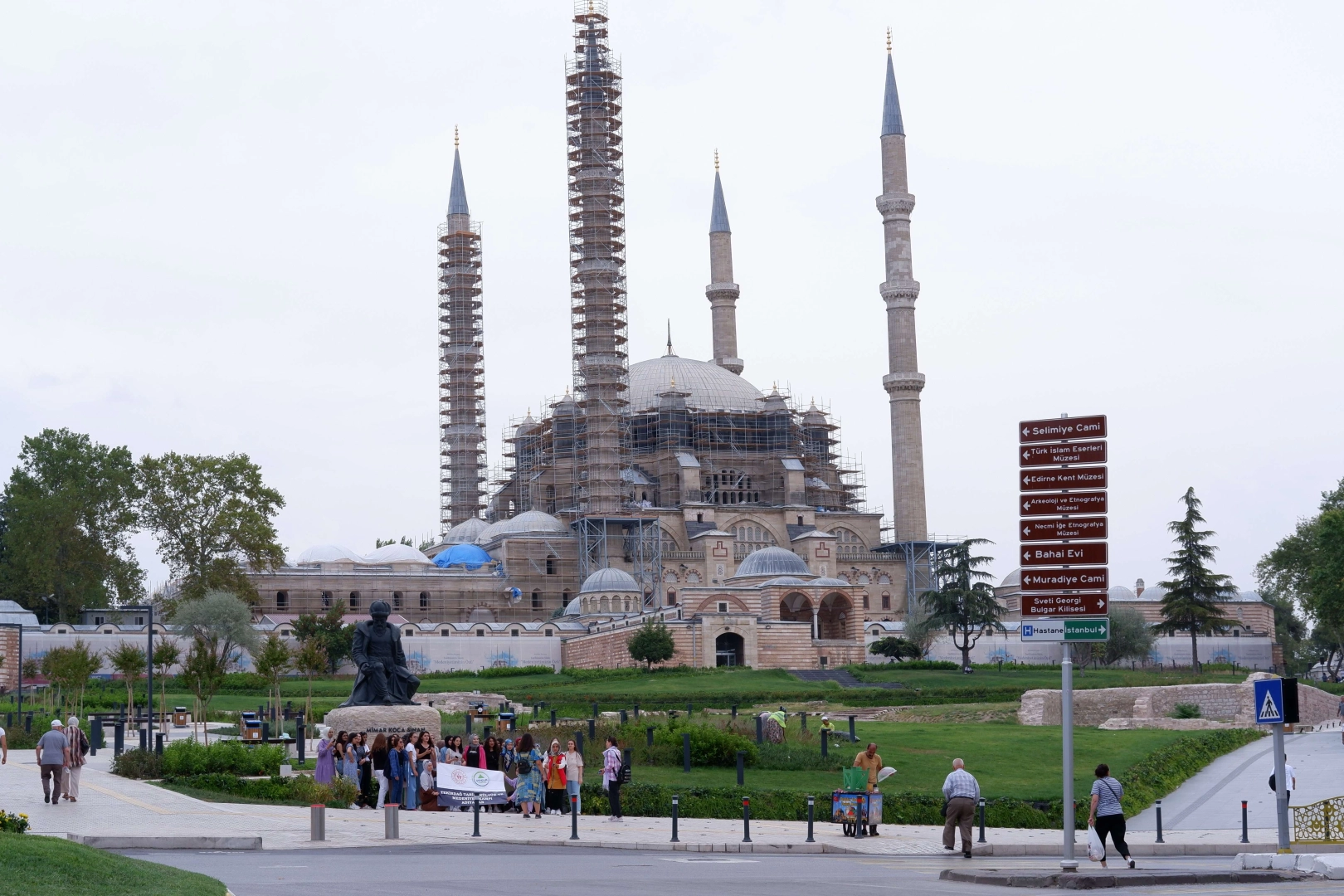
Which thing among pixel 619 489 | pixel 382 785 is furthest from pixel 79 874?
pixel 619 489

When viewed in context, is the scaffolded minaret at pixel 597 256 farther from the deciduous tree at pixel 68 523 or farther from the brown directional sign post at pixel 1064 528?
the brown directional sign post at pixel 1064 528

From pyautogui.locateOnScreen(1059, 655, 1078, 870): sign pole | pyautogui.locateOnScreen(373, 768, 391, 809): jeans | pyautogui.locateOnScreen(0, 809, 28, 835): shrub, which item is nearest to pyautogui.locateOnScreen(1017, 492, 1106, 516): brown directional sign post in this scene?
pyautogui.locateOnScreen(1059, 655, 1078, 870): sign pole

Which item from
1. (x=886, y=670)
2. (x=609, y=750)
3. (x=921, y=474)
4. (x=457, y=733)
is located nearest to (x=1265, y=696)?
(x=609, y=750)

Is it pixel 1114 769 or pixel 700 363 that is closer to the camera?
pixel 1114 769

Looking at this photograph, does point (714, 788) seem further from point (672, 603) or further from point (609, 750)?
point (672, 603)

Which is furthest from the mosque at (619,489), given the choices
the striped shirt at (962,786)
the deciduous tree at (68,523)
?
the striped shirt at (962,786)

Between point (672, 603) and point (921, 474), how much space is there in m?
13.5

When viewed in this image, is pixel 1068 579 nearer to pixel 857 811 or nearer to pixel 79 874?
pixel 857 811

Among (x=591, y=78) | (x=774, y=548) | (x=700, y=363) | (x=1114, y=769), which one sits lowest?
(x=1114, y=769)

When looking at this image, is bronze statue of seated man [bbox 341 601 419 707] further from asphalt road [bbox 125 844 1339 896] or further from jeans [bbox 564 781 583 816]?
asphalt road [bbox 125 844 1339 896]

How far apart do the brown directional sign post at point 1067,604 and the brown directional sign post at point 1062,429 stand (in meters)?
1.48

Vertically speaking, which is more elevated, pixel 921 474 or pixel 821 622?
pixel 921 474

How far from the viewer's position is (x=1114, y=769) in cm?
2738

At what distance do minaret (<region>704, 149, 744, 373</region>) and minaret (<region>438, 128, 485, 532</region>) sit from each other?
41.0 feet
